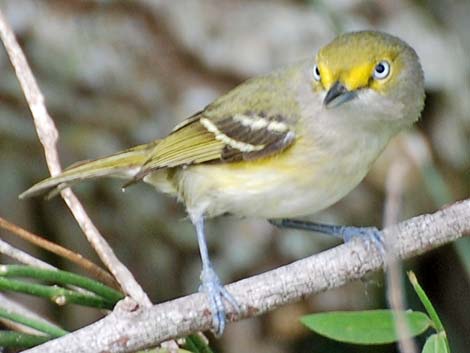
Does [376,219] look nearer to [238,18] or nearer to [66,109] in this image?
[238,18]

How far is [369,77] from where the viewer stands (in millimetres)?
2201

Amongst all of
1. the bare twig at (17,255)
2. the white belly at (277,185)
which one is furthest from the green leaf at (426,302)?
the white belly at (277,185)

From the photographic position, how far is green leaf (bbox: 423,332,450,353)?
4.86 feet

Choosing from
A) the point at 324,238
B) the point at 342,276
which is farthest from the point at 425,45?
the point at 342,276

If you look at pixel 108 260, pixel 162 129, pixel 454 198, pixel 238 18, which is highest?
pixel 238 18

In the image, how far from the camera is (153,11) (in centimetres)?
313

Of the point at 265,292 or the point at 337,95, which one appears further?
the point at 337,95

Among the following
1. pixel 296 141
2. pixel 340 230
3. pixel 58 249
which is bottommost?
pixel 58 249

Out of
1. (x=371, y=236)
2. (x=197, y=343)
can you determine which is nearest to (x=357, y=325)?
(x=197, y=343)

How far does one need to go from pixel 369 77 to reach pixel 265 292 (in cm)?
76

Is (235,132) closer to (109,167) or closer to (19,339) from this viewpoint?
(109,167)

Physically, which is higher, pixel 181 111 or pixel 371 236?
pixel 181 111

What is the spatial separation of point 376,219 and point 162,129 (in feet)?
2.70

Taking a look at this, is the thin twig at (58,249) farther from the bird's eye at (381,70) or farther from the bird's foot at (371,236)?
the bird's eye at (381,70)
